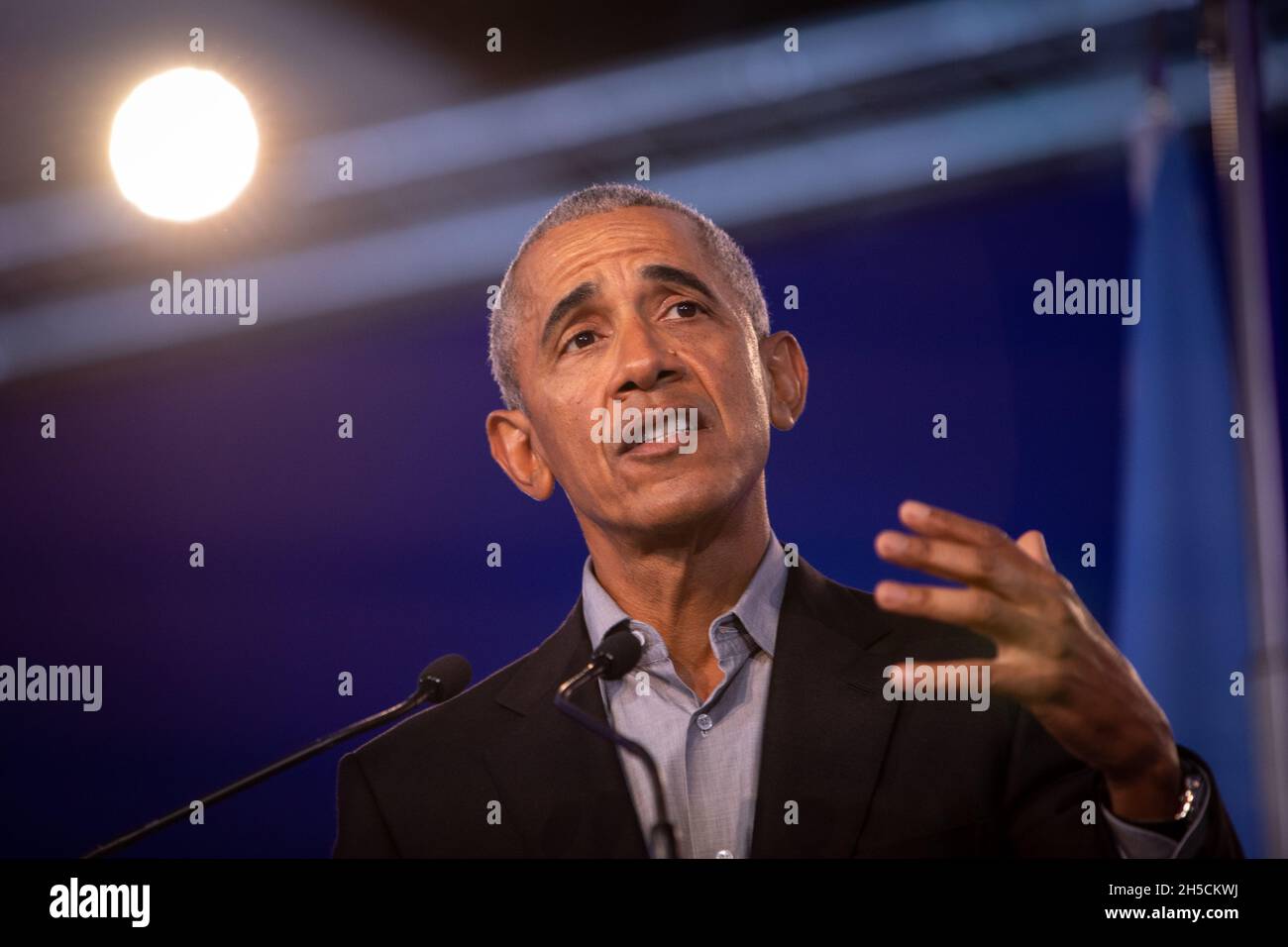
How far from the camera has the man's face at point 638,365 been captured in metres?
2.29

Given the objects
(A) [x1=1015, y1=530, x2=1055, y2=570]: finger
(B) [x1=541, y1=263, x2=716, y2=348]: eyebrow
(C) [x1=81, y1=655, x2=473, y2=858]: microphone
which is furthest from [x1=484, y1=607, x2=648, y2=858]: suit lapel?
(A) [x1=1015, y1=530, x2=1055, y2=570]: finger

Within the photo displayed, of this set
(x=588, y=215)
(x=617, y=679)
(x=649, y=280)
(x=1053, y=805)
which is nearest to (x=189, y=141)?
(x=588, y=215)

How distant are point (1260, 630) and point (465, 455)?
1.57 meters

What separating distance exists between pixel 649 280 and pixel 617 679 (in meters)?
0.74

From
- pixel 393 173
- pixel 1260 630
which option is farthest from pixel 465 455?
pixel 1260 630

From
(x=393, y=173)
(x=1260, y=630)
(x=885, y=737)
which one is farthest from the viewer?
(x=393, y=173)

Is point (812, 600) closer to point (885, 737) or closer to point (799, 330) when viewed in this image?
point (885, 737)

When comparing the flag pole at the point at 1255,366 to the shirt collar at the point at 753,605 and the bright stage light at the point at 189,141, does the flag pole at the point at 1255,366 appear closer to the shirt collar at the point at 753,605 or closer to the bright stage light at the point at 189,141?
the shirt collar at the point at 753,605

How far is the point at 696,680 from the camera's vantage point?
7.54ft

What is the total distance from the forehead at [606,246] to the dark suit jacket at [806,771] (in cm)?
65

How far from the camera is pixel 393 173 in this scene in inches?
100

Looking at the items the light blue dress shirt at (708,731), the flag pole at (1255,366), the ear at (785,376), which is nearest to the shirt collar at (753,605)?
the light blue dress shirt at (708,731)

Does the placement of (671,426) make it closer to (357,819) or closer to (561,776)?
(561,776)

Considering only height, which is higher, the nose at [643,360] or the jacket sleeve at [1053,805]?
the nose at [643,360]
